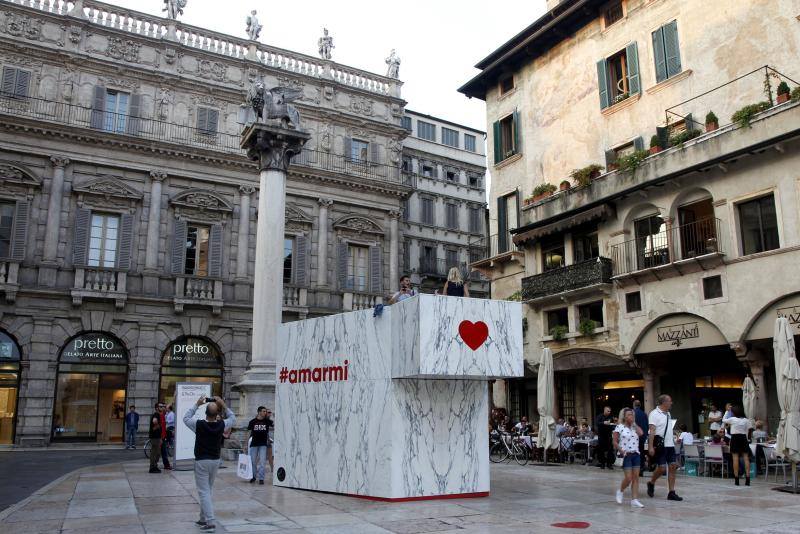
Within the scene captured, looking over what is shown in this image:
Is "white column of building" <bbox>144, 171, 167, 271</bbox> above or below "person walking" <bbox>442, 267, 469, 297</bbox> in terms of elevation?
above

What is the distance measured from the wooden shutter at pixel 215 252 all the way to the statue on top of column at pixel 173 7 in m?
10.8

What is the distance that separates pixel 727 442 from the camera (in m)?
17.4

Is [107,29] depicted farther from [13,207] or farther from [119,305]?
[119,305]

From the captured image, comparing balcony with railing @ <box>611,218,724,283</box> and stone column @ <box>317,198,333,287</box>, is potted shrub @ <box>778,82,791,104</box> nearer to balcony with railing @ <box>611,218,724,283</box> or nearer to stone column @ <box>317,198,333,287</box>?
balcony with railing @ <box>611,218,724,283</box>

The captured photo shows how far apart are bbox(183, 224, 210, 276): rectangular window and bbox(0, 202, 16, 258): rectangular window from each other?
7391 mm

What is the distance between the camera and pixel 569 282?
27.3m

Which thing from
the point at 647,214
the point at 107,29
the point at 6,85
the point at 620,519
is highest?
the point at 107,29

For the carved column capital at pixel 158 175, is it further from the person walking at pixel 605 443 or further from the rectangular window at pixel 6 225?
the person walking at pixel 605 443

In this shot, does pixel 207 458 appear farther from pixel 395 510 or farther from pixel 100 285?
pixel 100 285

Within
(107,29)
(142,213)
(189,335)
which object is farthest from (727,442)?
(107,29)

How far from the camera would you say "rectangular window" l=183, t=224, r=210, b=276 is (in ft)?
111

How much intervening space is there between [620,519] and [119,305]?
85.4 ft

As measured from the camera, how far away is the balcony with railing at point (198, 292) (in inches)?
1284

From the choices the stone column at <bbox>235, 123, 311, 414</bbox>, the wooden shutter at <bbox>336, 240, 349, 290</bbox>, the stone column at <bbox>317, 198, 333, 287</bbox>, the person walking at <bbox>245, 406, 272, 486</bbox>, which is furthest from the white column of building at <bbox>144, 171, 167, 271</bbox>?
the person walking at <bbox>245, 406, 272, 486</bbox>
